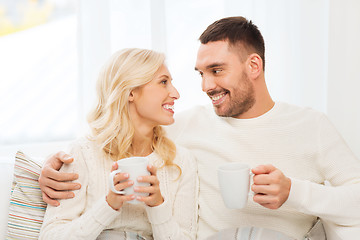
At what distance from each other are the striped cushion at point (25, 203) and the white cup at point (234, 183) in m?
0.69

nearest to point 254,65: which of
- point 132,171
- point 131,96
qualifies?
point 131,96

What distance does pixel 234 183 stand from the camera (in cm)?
105

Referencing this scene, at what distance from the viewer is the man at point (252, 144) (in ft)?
4.27

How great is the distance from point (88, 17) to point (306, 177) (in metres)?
1.44

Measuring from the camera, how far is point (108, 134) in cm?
141

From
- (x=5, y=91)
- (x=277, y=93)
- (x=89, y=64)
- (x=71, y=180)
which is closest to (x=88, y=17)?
(x=89, y=64)

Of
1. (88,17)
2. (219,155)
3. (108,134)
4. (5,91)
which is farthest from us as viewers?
(5,91)

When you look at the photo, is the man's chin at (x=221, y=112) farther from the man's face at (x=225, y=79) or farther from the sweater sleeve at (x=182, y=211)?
the sweater sleeve at (x=182, y=211)

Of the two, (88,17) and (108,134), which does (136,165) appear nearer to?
(108,134)

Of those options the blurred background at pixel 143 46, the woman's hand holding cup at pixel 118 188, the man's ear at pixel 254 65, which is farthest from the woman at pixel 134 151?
the blurred background at pixel 143 46

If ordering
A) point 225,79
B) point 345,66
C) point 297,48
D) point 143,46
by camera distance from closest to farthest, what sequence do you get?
point 225,79 < point 143,46 < point 345,66 < point 297,48

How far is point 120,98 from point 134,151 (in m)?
0.22

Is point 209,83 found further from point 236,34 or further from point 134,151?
point 134,151

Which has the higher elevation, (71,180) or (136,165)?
(136,165)
